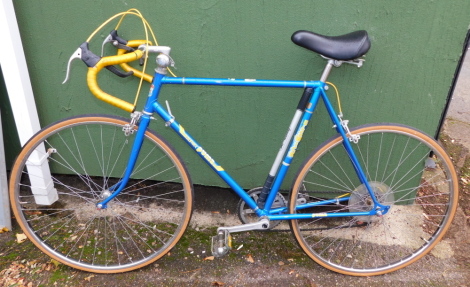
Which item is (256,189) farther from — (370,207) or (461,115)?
(461,115)

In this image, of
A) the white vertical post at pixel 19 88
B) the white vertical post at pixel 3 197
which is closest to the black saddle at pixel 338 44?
the white vertical post at pixel 19 88

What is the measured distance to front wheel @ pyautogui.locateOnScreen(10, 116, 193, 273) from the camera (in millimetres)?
2670

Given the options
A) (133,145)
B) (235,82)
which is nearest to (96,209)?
(133,145)

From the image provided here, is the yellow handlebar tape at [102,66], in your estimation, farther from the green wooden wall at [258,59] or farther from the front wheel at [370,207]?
the front wheel at [370,207]

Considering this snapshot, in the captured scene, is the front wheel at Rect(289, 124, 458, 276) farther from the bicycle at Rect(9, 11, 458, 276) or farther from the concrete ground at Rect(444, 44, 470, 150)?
the concrete ground at Rect(444, 44, 470, 150)

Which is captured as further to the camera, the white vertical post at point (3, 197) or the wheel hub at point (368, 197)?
the white vertical post at point (3, 197)

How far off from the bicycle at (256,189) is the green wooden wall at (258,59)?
0.82 ft

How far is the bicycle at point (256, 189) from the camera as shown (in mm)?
2162

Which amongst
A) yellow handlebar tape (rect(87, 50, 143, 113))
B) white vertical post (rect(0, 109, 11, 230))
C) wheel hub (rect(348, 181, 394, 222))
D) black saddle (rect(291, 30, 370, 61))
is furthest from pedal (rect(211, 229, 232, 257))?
white vertical post (rect(0, 109, 11, 230))

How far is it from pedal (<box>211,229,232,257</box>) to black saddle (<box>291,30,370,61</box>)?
53.2 inches

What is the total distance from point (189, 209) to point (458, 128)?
3.31 meters

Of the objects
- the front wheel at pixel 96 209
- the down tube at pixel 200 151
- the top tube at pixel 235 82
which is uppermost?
the top tube at pixel 235 82

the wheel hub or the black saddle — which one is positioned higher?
the black saddle

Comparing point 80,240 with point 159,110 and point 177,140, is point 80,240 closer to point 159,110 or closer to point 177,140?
point 177,140
